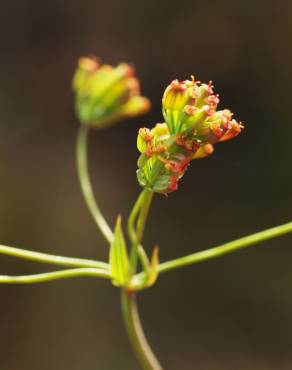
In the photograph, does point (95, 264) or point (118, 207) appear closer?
point (95, 264)

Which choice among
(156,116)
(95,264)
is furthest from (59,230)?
(95,264)

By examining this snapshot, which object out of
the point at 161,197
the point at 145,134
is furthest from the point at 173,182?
the point at 161,197

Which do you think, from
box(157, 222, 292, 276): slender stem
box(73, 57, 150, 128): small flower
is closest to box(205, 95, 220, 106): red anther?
box(157, 222, 292, 276): slender stem

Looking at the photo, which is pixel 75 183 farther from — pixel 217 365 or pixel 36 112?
pixel 217 365

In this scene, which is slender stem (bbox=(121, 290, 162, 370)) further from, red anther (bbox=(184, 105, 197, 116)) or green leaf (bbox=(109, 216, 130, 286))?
red anther (bbox=(184, 105, 197, 116))

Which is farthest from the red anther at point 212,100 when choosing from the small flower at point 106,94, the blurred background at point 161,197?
the blurred background at point 161,197

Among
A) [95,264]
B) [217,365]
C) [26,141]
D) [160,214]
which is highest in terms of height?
[26,141]
